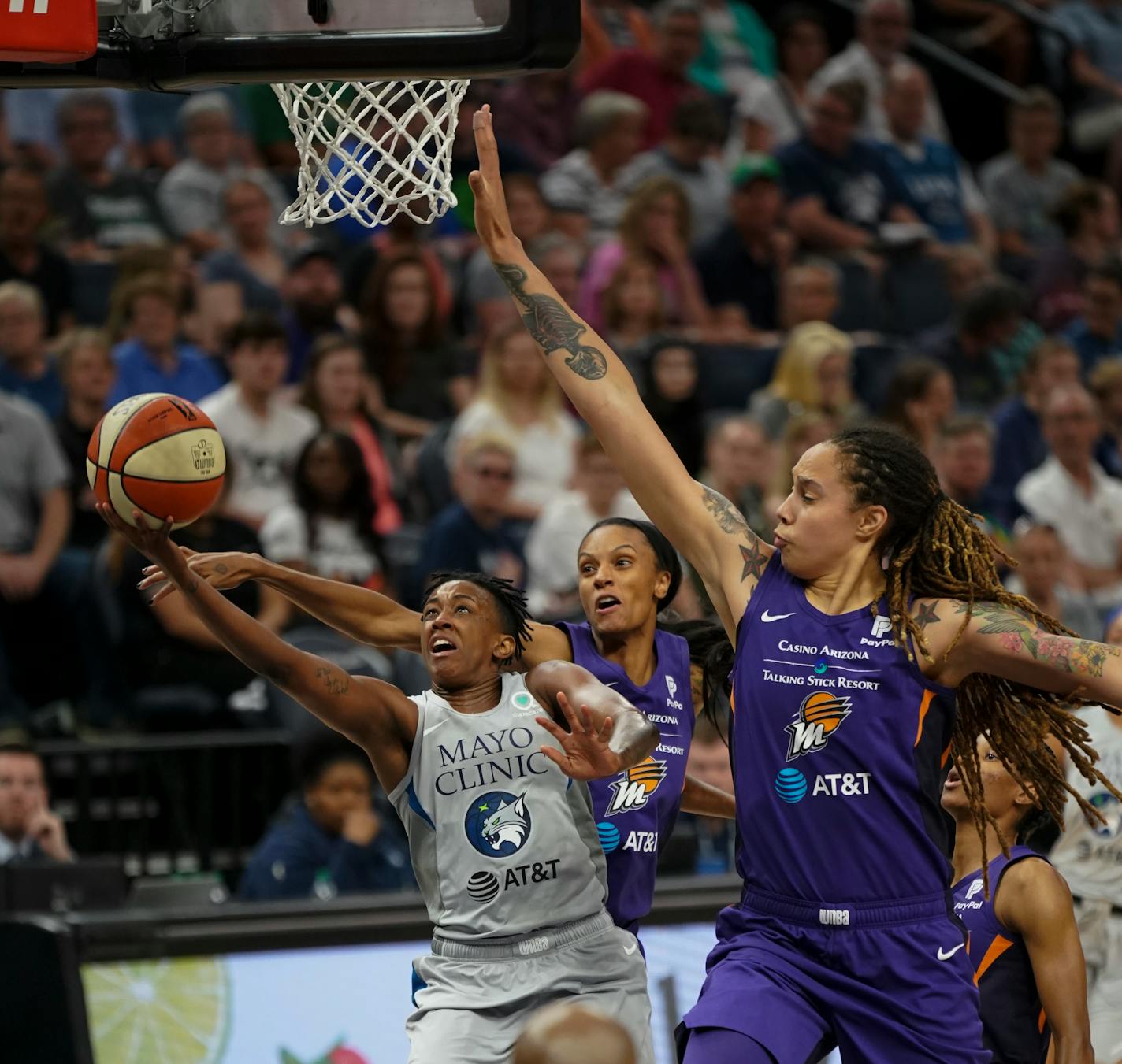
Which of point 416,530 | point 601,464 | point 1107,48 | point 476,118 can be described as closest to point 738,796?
point 476,118

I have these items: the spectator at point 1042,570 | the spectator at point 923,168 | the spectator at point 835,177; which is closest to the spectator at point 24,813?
the spectator at point 1042,570

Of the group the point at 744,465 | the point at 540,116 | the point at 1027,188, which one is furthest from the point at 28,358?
the point at 1027,188

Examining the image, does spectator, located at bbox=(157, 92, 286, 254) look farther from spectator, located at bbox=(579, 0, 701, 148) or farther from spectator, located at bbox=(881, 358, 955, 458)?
spectator, located at bbox=(881, 358, 955, 458)

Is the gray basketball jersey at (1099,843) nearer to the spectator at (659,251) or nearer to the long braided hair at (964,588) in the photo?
the long braided hair at (964,588)

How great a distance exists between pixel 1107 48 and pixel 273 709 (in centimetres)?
1008

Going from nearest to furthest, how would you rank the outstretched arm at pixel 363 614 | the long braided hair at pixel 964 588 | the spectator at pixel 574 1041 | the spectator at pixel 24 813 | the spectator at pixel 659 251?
the spectator at pixel 574 1041
the long braided hair at pixel 964 588
the outstretched arm at pixel 363 614
the spectator at pixel 24 813
the spectator at pixel 659 251

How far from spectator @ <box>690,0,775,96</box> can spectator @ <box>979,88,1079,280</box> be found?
1772 mm

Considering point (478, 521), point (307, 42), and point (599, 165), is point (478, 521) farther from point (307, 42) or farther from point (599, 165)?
point (307, 42)

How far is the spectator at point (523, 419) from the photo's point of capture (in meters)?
9.55

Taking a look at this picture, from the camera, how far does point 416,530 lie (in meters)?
9.48

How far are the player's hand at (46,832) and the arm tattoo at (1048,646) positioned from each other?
4324 mm

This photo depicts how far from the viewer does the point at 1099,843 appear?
634 cm

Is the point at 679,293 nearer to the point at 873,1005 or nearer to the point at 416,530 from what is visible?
the point at 416,530

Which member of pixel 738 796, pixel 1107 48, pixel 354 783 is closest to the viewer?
pixel 738 796
